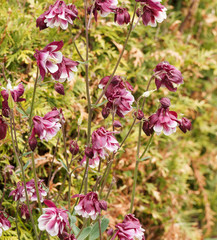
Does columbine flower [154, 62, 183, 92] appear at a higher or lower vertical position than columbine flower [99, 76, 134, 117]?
higher

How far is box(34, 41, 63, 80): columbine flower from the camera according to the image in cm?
111

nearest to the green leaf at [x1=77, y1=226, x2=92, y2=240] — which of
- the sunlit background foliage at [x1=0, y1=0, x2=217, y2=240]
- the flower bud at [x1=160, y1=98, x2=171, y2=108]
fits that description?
the sunlit background foliage at [x1=0, y1=0, x2=217, y2=240]

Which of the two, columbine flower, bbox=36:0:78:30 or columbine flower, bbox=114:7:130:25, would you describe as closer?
columbine flower, bbox=36:0:78:30

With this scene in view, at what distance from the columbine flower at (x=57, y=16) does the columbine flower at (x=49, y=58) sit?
0.09 metres

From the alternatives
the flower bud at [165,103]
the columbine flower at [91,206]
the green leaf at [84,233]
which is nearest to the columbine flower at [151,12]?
the flower bud at [165,103]

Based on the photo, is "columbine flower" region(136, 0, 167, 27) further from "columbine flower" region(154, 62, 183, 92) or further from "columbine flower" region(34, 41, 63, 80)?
"columbine flower" region(34, 41, 63, 80)

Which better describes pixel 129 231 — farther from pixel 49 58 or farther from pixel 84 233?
pixel 49 58

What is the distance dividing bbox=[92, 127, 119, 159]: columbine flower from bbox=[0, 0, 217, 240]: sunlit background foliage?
0.25 meters

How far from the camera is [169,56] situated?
2.58 meters

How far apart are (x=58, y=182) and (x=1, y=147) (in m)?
0.42

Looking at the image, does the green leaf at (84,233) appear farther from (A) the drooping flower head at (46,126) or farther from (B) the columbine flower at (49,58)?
(B) the columbine flower at (49,58)

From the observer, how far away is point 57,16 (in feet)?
3.86

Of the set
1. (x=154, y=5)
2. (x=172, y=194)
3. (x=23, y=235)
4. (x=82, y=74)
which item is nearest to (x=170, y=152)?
(x=172, y=194)

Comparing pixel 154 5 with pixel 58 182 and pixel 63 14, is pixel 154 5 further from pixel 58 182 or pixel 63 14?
pixel 58 182
